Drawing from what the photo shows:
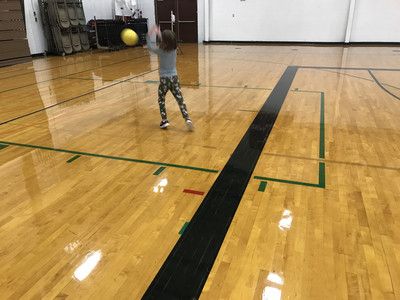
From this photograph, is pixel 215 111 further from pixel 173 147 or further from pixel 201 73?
pixel 201 73

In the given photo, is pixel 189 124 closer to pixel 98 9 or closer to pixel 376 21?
pixel 98 9

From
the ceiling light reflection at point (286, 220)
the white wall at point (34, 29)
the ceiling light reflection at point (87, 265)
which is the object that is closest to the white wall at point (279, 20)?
the white wall at point (34, 29)

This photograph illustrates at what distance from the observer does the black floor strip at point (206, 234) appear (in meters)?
1.96

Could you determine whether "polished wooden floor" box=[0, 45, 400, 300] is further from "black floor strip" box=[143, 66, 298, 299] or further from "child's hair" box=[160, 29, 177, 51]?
"child's hair" box=[160, 29, 177, 51]

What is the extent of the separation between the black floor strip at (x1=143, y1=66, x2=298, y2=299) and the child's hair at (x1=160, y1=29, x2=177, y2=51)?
1442 millimetres

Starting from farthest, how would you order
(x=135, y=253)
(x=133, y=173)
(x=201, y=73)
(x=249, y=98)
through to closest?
(x=201, y=73)
(x=249, y=98)
(x=133, y=173)
(x=135, y=253)

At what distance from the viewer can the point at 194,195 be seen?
2920 mm

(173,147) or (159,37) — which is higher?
(159,37)

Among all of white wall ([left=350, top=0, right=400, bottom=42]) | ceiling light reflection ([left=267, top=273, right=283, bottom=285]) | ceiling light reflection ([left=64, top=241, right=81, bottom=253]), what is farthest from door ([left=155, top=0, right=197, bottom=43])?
ceiling light reflection ([left=267, top=273, right=283, bottom=285])

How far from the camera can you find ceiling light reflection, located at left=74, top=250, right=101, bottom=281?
2050 mm

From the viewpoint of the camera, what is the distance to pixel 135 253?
2.23 meters

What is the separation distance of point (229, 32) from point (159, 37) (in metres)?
12.4

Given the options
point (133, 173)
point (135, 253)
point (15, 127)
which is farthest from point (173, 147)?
point (15, 127)

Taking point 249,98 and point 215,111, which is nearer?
point 215,111
